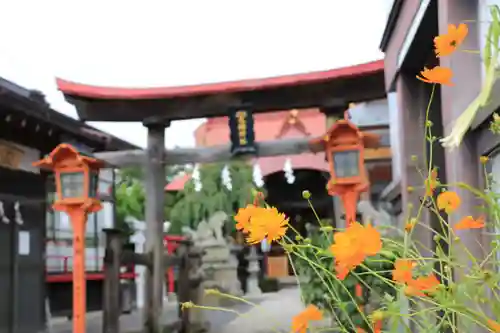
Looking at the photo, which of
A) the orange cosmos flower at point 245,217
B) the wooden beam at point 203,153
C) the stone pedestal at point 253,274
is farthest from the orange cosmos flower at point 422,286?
the stone pedestal at point 253,274

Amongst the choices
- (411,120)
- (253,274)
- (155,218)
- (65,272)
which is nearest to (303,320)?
(411,120)

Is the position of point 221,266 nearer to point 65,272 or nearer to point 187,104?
point 65,272

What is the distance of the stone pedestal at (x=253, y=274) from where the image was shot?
11.7 meters

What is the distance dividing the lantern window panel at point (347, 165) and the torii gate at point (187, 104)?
335 millimetres

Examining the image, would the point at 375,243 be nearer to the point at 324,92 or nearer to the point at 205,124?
the point at 324,92

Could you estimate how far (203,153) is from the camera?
17.5 ft

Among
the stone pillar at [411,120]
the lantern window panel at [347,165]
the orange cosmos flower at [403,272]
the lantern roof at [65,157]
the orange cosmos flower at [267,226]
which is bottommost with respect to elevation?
the orange cosmos flower at [403,272]

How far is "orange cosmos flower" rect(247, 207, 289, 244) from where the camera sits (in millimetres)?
754

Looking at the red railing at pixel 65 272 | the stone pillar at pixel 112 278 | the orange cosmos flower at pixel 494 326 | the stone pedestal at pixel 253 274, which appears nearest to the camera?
the orange cosmos flower at pixel 494 326

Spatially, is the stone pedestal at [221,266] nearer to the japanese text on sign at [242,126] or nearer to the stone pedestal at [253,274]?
the stone pedestal at [253,274]

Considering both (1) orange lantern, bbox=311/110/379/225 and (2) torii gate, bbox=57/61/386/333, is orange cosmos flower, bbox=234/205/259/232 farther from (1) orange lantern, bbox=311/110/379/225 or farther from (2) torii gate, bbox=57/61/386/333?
(2) torii gate, bbox=57/61/386/333

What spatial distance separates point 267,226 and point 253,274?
11.4 meters

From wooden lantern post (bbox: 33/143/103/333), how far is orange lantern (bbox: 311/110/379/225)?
1.79 m

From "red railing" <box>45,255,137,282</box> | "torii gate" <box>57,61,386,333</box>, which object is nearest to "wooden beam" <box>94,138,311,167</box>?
"torii gate" <box>57,61,386,333</box>
